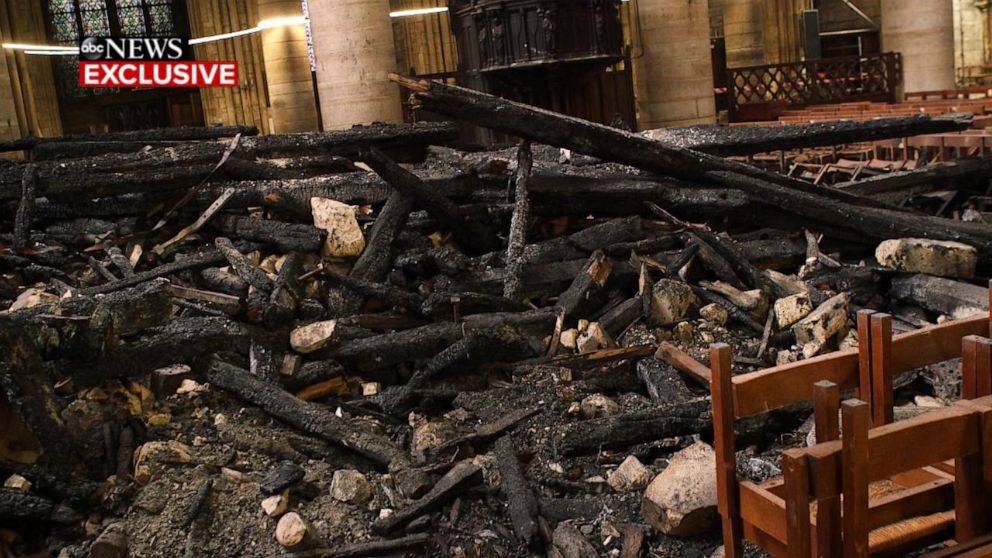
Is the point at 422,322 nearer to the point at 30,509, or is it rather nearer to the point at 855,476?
the point at 30,509

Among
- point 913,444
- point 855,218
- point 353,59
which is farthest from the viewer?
point 353,59

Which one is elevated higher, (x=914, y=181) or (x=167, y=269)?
(x=167, y=269)

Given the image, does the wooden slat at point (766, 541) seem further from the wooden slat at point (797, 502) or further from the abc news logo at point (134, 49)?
the abc news logo at point (134, 49)

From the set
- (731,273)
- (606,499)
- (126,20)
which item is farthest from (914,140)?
(126,20)

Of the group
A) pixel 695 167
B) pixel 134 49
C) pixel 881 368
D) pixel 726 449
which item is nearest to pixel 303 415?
pixel 726 449

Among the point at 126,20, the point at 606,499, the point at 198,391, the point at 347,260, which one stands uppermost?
the point at 126,20

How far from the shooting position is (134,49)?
23.0m

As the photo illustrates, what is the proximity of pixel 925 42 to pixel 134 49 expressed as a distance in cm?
1864

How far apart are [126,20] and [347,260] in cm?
2366

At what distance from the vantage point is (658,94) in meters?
14.4

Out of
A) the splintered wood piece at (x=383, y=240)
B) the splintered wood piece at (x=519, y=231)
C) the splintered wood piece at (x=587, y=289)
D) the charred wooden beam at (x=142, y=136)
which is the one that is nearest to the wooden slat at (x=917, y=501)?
the splintered wood piece at (x=587, y=289)

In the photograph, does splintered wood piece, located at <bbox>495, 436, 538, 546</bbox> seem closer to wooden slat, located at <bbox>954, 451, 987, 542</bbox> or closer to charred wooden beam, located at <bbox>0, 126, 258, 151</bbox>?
wooden slat, located at <bbox>954, 451, 987, 542</bbox>

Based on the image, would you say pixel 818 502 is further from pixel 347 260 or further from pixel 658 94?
pixel 658 94

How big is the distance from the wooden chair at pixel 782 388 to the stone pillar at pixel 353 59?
10000mm
